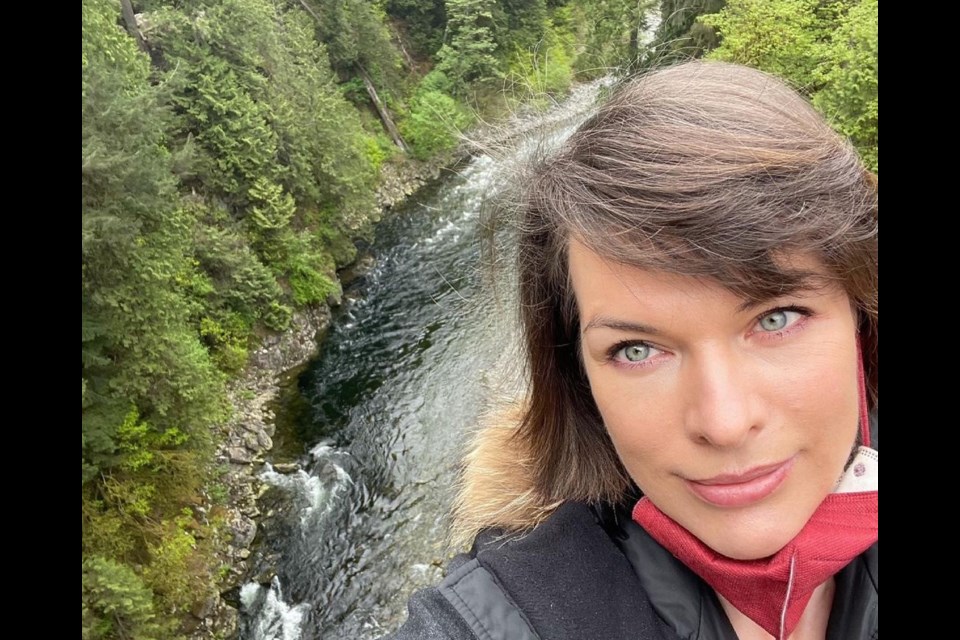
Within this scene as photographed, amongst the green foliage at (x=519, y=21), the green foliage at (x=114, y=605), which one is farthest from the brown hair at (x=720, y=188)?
the green foliage at (x=519, y=21)

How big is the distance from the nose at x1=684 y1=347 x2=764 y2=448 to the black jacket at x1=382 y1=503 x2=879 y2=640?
1.42 ft

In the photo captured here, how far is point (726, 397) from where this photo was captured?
946 millimetres

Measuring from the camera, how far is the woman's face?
95 cm

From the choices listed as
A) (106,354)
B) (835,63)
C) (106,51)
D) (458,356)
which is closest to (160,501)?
(106,354)

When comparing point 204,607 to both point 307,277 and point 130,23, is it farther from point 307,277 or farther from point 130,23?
→ point 130,23

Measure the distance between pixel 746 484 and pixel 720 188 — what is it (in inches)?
21.3

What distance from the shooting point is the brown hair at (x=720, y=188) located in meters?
0.99

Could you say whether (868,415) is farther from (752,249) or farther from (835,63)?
(835,63)

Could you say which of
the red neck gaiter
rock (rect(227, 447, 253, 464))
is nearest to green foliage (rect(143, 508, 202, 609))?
rock (rect(227, 447, 253, 464))

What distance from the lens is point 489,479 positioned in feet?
5.32

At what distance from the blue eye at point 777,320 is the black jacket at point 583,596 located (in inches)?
22.8

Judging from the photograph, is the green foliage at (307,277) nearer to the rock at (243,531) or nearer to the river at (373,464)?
the river at (373,464)

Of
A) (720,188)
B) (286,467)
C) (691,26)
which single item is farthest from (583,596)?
(691,26)

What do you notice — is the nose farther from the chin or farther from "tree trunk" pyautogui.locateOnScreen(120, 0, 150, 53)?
"tree trunk" pyautogui.locateOnScreen(120, 0, 150, 53)
